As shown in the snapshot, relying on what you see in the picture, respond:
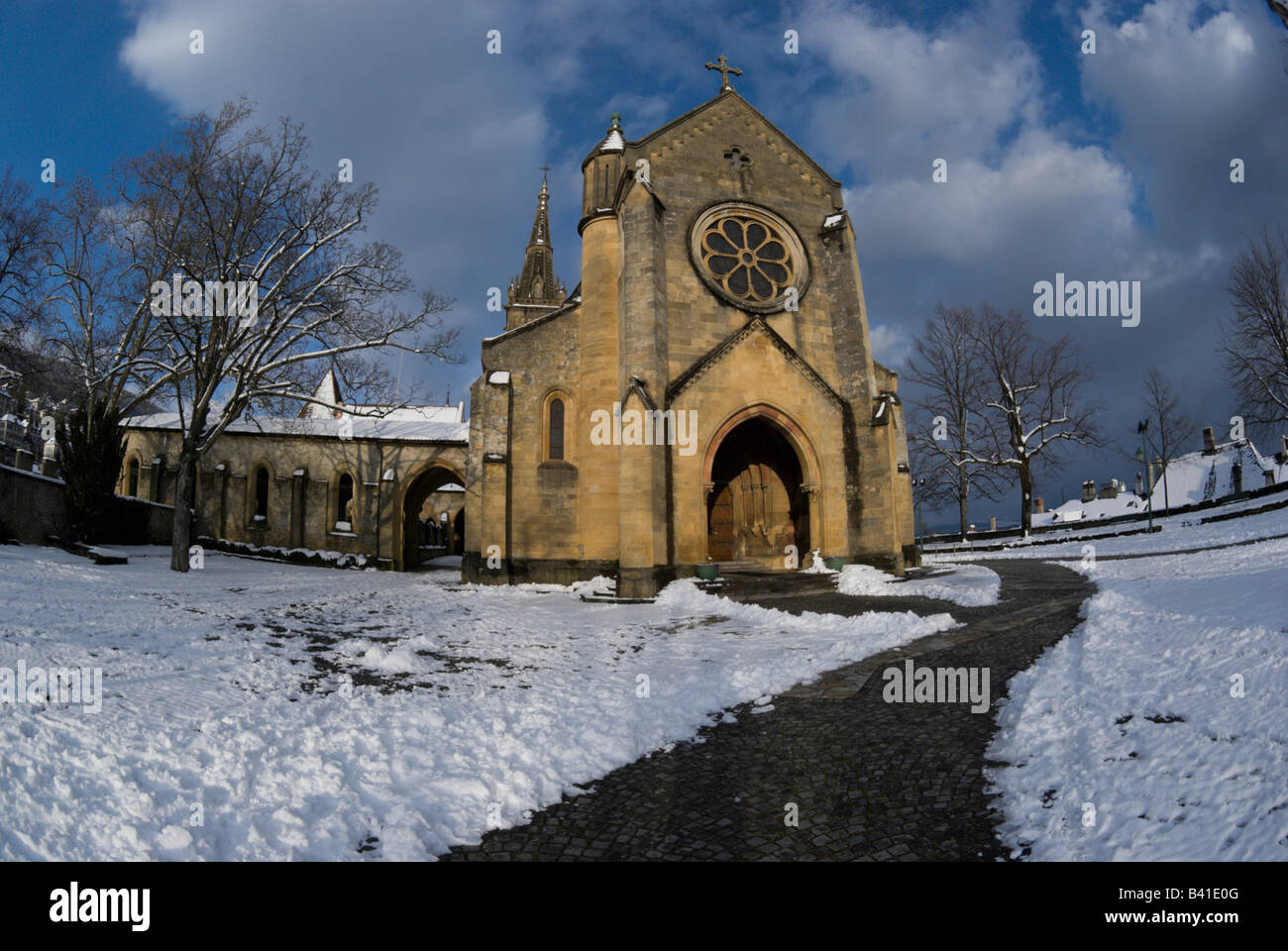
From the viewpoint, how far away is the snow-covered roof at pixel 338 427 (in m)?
28.4

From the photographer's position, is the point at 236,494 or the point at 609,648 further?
the point at 236,494

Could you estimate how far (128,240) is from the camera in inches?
742

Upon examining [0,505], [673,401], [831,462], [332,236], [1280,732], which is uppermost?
[332,236]

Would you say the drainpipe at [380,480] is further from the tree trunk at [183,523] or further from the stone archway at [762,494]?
the stone archway at [762,494]

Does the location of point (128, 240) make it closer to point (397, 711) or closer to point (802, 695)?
point (397, 711)

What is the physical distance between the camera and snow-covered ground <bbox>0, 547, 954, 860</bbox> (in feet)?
10.1

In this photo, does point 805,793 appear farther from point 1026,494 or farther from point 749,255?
point 1026,494

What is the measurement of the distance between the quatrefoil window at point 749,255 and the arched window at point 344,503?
64.5 ft

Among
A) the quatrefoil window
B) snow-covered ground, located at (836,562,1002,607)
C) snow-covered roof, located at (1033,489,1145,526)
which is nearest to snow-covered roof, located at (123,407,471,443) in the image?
the quatrefoil window

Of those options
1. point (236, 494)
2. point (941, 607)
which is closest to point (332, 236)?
point (236, 494)

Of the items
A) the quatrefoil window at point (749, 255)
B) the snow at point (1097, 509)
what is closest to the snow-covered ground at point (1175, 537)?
the quatrefoil window at point (749, 255)

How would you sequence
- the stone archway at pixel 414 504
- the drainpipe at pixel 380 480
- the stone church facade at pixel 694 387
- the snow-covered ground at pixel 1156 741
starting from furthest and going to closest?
1. the stone archway at pixel 414 504
2. the drainpipe at pixel 380 480
3. the stone church facade at pixel 694 387
4. the snow-covered ground at pixel 1156 741

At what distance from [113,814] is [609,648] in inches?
230

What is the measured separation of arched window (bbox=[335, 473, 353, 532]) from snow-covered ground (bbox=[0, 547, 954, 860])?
17743 millimetres
